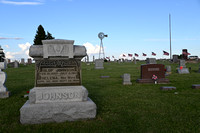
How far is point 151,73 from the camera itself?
13438 millimetres

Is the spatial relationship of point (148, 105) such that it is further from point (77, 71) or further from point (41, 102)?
point (41, 102)

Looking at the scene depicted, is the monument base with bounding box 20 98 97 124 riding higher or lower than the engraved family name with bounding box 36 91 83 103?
lower

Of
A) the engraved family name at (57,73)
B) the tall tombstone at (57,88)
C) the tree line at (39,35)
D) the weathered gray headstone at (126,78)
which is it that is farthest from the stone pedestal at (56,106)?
the tree line at (39,35)

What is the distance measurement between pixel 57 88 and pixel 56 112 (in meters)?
0.65

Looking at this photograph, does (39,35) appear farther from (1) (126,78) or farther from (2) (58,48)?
(2) (58,48)

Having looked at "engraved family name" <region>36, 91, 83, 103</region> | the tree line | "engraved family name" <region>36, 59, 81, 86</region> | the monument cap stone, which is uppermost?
the tree line

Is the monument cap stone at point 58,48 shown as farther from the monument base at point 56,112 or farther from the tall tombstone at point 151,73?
the tall tombstone at point 151,73

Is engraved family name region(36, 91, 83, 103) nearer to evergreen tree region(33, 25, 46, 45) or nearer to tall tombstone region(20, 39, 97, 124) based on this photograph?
tall tombstone region(20, 39, 97, 124)

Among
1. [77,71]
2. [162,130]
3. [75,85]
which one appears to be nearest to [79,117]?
[75,85]

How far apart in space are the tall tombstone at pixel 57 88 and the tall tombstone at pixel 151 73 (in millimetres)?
8640

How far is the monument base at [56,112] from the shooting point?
4742 mm

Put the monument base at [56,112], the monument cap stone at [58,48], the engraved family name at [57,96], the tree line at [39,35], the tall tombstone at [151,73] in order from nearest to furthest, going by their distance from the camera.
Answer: the monument base at [56,112]
the engraved family name at [57,96]
the monument cap stone at [58,48]
the tall tombstone at [151,73]
the tree line at [39,35]

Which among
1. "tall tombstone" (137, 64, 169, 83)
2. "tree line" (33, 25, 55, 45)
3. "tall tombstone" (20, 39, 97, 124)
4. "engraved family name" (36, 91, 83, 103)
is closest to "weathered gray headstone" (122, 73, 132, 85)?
"tall tombstone" (137, 64, 169, 83)

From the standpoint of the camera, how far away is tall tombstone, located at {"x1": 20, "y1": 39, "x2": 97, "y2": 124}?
190 inches
